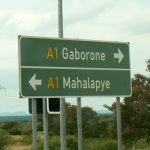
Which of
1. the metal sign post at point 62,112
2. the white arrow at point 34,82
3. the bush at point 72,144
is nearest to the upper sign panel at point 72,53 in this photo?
the white arrow at point 34,82

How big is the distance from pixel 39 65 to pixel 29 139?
52655mm

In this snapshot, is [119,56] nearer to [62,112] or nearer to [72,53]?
[72,53]

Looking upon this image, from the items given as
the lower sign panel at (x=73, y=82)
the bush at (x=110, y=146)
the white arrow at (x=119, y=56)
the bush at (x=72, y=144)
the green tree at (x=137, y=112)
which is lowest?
the bush at (x=72, y=144)

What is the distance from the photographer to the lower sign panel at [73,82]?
29.0 ft

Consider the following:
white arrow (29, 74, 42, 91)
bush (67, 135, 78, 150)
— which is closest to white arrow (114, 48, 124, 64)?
white arrow (29, 74, 42, 91)

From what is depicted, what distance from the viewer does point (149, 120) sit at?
1133 inches

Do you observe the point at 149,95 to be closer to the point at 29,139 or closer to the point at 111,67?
the point at 111,67

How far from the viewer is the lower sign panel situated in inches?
348

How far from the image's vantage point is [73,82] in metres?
9.38

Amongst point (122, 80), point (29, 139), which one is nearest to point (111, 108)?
point (122, 80)

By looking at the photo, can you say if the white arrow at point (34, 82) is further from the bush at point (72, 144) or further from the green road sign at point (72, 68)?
the bush at point (72, 144)

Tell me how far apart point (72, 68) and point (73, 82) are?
0.23 meters

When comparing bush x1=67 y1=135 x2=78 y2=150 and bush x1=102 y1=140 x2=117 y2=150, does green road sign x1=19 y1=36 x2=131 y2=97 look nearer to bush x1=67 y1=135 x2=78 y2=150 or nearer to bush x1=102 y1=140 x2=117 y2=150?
bush x1=102 y1=140 x2=117 y2=150

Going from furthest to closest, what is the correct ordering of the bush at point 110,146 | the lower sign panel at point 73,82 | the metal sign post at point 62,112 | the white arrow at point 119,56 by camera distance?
the bush at point 110,146
the metal sign post at point 62,112
the white arrow at point 119,56
the lower sign panel at point 73,82
